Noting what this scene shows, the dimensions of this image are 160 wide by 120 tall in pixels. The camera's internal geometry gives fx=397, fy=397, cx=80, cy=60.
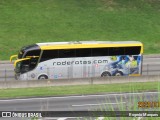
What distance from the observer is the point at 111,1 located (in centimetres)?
6225

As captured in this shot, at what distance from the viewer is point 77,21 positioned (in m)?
56.1

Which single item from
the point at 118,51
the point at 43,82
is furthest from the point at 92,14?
the point at 43,82

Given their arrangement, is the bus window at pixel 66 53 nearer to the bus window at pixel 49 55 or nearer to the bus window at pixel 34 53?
the bus window at pixel 49 55

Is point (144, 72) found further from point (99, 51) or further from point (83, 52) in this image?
point (83, 52)

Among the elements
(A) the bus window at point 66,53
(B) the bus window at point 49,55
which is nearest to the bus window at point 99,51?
(A) the bus window at point 66,53

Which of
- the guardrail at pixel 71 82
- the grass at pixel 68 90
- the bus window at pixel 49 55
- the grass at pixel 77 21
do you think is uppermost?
the grass at pixel 77 21

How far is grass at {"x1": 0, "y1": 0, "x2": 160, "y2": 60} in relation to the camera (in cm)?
5181

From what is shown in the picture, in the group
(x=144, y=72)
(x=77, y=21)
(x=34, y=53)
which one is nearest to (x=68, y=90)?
(x=34, y=53)

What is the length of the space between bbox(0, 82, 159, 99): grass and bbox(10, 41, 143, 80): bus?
15.7 ft

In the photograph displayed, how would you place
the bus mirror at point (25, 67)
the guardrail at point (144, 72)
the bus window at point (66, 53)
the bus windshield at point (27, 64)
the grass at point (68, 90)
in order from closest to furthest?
the grass at point (68, 90), the bus windshield at point (27, 64), the bus mirror at point (25, 67), the bus window at point (66, 53), the guardrail at point (144, 72)

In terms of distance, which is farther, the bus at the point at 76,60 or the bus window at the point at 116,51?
the bus window at the point at 116,51

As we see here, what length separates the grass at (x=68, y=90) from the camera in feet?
86.2

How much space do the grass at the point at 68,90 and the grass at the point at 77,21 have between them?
20.1 metres

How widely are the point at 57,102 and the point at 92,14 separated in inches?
1390
